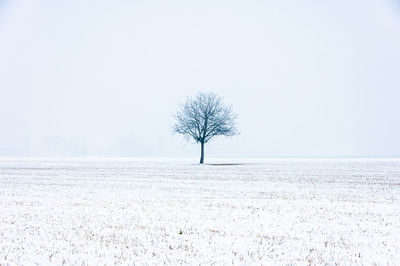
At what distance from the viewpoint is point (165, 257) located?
28.6ft

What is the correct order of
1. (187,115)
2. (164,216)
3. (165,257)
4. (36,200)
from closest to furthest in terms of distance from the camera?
(165,257) < (164,216) < (36,200) < (187,115)

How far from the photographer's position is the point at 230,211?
15.3 m

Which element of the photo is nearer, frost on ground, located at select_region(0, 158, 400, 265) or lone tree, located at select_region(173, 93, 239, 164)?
frost on ground, located at select_region(0, 158, 400, 265)

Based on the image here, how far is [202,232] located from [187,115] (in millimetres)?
55308

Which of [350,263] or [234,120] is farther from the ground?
[234,120]

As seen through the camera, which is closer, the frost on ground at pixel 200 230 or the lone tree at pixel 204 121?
the frost on ground at pixel 200 230

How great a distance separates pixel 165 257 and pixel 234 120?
5938 centimetres

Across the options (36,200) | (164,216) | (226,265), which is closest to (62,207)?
(36,200)

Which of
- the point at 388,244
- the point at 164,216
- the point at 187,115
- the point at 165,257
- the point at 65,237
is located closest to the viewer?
the point at 165,257

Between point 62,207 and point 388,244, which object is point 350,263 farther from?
point 62,207

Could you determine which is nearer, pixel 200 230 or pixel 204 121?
pixel 200 230

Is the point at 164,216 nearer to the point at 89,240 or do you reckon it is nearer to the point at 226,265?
the point at 89,240

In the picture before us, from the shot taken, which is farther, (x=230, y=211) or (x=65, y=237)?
(x=230, y=211)

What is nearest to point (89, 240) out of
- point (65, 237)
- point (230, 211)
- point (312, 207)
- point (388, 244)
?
point (65, 237)
